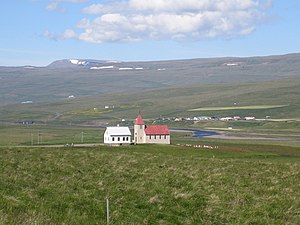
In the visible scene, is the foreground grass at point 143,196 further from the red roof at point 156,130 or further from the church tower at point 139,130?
the church tower at point 139,130

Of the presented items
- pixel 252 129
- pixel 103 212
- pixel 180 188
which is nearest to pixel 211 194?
pixel 180 188

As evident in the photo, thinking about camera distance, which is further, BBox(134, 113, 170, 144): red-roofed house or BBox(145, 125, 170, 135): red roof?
BBox(145, 125, 170, 135): red roof

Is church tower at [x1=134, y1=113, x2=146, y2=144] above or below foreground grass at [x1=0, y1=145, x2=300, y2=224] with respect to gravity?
below

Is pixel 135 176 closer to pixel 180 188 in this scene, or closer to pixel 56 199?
pixel 180 188

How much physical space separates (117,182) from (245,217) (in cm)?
771

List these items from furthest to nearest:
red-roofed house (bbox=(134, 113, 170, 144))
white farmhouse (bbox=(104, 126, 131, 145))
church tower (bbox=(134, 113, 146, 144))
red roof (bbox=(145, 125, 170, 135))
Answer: white farmhouse (bbox=(104, 126, 131, 145)) → church tower (bbox=(134, 113, 146, 144)) → red roof (bbox=(145, 125, 170, 135)) → red-roofed house (bbox=(134, 113, 170, 144))

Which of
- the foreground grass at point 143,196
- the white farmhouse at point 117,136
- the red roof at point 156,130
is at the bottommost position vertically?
the white farmhouse at point 117,136

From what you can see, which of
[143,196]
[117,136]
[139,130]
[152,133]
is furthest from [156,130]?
[143,196]

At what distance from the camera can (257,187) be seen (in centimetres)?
2284

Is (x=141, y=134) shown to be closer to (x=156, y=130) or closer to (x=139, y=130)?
(x=139, y=130)

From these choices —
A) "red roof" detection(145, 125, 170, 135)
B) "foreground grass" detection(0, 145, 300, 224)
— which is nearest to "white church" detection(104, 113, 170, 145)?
"red roof" detection(145, 125, 170, 135)

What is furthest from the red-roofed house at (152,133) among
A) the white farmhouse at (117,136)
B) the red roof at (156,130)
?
the white farmhouse at (117,136)

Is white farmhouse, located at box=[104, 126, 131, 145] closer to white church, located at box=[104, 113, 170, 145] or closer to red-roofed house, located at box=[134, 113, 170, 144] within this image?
white church, located at box=[104, 113, 170, 145]

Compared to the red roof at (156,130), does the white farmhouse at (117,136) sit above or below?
below
